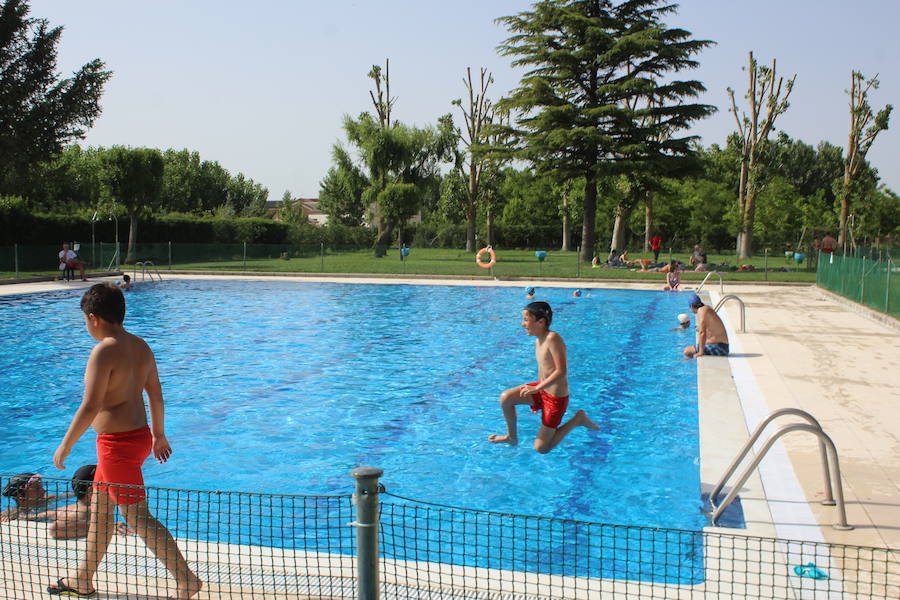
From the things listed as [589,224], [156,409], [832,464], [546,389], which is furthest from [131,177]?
[832,464]

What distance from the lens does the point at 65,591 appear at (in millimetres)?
4113

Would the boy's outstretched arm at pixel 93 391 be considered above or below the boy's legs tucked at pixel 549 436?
above

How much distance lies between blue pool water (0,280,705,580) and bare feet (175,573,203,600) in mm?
3294

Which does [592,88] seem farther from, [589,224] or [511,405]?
[511,405]

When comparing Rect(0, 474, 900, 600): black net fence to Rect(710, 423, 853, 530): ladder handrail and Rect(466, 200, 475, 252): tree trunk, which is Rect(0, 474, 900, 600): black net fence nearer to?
Rect(710, 423, 853, 530): ladder handrail

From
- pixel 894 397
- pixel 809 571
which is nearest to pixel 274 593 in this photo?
pixel 809 571

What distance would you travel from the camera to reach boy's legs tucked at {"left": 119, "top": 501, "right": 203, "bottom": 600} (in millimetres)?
4129

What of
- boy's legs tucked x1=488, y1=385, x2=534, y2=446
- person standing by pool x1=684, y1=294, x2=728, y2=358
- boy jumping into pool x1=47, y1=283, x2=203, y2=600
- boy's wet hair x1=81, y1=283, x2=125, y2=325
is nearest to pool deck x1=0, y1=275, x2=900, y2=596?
person standing by pool x1=684, y1=294, x2=728, y2=358

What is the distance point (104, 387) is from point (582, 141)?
3827cm

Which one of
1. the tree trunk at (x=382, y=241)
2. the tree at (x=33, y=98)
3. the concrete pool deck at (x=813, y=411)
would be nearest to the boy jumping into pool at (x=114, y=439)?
the concrete pool deck at (x=813, y=411)

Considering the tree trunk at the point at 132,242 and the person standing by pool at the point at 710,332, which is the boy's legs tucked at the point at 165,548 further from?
the tree trunk at the point at 132,242

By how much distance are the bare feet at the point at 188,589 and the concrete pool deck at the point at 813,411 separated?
3529 mm

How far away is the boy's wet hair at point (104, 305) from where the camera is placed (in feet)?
13.8

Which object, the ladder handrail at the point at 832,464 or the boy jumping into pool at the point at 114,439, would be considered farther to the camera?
the ladder handrail at the point at 832,464
